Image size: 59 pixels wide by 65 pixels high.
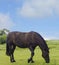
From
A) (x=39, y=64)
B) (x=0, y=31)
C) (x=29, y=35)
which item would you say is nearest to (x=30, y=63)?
(x=39, y=64)

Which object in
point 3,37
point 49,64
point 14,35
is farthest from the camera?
point 3,37

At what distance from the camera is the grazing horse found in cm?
2325

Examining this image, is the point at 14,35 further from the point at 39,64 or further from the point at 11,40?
the point at 39,64

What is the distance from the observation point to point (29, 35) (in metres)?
23.6

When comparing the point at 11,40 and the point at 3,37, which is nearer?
the point at 11,40

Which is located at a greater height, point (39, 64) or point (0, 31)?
point (0, 31)

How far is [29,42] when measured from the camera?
23.5 meters

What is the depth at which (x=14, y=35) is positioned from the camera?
24.6 meters

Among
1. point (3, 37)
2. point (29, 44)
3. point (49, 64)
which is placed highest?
point (3, 37)

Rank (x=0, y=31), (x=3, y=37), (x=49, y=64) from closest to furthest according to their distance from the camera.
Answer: (x=49, y=64) → (x=3, y=37) → (x=0, y=31)

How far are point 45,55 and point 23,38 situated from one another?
2337 mm

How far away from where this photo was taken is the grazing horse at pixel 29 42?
23.2 m

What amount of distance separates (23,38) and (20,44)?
24.2 inches

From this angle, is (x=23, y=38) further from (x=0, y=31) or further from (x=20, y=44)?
(x=0, y=31)
